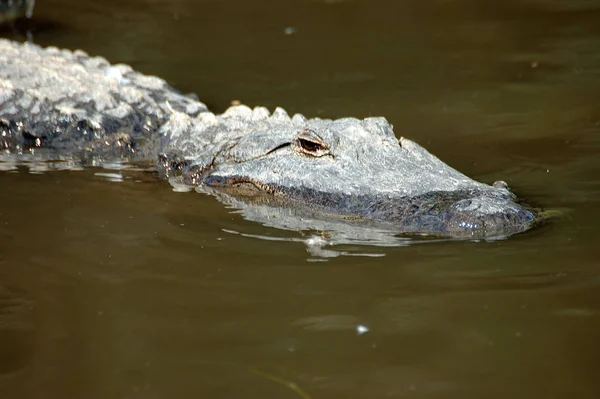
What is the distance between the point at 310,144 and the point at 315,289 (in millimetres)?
1792

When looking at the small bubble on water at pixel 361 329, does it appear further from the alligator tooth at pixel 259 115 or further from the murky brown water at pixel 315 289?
the alligator tooth at pixel 259 115

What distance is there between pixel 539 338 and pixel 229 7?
8.58 meters

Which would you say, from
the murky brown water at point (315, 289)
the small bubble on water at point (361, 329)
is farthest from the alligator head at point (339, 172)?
the small bubble on water at point (361, 329)

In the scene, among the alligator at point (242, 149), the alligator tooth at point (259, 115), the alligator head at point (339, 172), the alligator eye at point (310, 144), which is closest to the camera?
the alligator head at point (339, 172)

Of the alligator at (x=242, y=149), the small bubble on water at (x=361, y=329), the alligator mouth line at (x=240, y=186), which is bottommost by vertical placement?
the small bubble on water at (x=361, y=329)

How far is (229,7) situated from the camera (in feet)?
36.8

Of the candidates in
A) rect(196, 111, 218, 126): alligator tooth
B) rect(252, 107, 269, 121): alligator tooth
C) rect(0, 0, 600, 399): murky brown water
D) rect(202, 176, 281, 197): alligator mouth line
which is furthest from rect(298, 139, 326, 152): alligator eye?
rect(196, 111, 218, 126): alligator tooth

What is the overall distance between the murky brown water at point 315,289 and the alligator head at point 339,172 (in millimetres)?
245

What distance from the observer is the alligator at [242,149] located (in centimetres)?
485

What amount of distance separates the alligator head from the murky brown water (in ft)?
0.80

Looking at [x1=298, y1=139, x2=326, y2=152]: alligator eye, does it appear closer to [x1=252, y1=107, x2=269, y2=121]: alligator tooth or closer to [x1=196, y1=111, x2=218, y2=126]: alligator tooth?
[x1=252, y1=107, x2=269, y2=121]: alligator tooth

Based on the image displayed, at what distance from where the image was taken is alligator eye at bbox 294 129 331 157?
551 centimetres

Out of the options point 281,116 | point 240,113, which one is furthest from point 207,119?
point 281,116

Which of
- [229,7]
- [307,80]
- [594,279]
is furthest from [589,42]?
[594,279]
